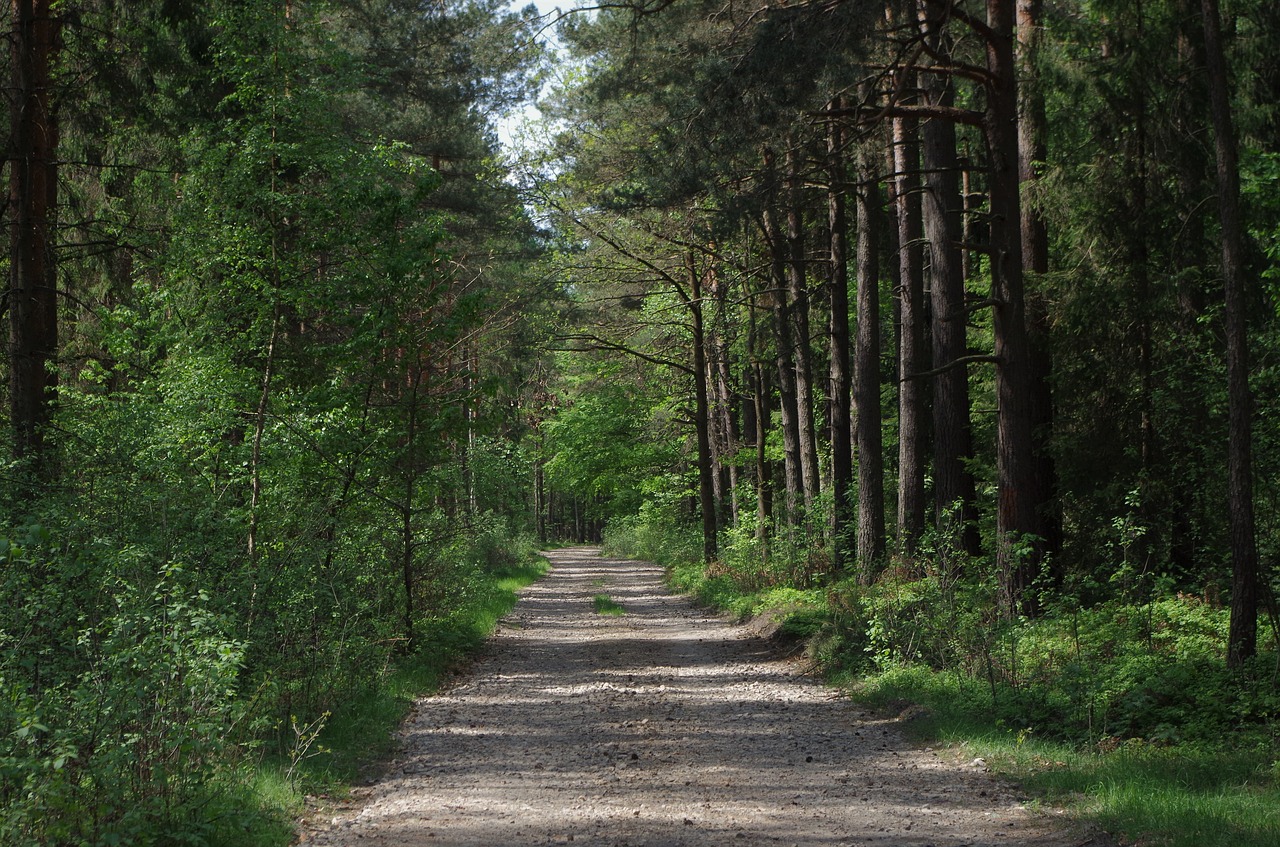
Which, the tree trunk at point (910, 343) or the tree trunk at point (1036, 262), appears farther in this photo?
the tree trunk at point (910, 343)

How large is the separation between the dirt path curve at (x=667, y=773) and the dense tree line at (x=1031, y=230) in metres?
2.97

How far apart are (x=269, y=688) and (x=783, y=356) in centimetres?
1424

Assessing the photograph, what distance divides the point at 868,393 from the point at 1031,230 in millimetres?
3711

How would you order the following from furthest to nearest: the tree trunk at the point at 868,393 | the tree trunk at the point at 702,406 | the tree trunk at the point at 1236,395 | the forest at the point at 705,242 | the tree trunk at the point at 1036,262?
the tree trunk at the point at 702,406, the tree trunk at the point at 868,393, the tree trunk at the point at 1036,262, the tree trunk at the point at 1236,395, the forest at the point at 705,242

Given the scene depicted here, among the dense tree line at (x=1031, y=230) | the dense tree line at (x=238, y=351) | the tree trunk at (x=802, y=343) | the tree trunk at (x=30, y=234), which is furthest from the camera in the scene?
the tree trunk at (x=802, y=343)

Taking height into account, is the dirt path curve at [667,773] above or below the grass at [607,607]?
above

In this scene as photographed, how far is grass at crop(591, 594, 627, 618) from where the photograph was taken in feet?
67.2

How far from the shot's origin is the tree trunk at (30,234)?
36.7 feet

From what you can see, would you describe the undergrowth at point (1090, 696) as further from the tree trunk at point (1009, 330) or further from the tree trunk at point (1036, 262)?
the tree trunk at point (1036, 262)

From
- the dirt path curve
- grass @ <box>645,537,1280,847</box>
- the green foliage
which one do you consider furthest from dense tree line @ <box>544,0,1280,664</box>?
the green foliage

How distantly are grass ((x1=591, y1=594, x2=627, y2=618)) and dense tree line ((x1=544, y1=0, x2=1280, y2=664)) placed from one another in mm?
3644

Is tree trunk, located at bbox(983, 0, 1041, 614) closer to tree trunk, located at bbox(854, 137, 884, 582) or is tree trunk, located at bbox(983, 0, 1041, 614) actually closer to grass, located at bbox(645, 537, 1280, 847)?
grass, located at bbox(645, 537, 1280, 847)

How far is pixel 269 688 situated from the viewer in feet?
28.9

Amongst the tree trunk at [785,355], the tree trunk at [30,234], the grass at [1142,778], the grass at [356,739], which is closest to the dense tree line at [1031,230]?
the tree trunk at [785,355]
